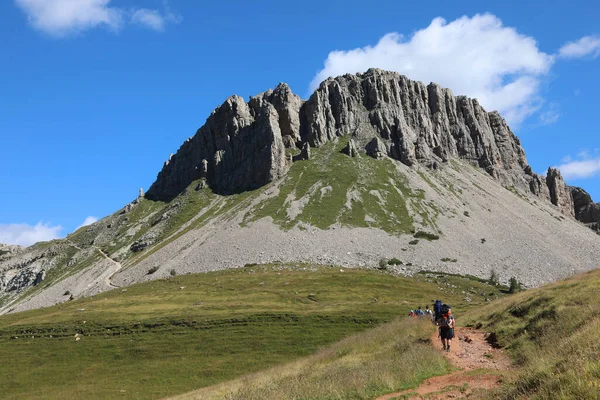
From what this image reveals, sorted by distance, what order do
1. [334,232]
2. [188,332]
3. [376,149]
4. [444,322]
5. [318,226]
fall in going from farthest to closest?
[376,149] < [318,226] < [334,232] < [188,332] < [444,322]

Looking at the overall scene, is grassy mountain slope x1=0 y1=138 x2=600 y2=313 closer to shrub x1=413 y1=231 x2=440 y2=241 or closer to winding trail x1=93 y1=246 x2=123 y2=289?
shrub x1=413 y1=231 x2=440 y2=241

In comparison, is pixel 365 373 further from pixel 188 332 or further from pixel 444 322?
pixel 188 332

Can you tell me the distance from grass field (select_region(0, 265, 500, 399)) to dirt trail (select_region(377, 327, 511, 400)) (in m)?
26.0

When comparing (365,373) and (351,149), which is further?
(351,149)

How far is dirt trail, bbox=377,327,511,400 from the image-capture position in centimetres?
1861

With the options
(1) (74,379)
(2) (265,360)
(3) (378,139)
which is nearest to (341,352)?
(2) (265,360)

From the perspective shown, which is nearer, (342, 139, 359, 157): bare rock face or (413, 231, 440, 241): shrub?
(413, 231, 440, 241): shrub

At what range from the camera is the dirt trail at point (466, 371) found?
61.1ft

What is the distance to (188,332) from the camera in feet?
201

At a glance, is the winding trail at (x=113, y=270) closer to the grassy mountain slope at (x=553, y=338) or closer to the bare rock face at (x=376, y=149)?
the grassy mountain slope at (x=553, y=338)

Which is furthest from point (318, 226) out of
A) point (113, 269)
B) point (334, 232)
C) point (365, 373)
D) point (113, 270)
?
point (365, 373)

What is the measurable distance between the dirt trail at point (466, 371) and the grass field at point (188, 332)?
26.0 m

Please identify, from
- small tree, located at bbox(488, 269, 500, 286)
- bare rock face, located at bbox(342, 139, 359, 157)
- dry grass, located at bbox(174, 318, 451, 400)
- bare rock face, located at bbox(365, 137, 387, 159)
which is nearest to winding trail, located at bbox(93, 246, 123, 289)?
small tree, located at bbox(488, 269, 500, 286)

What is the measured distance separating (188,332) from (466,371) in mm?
47332
